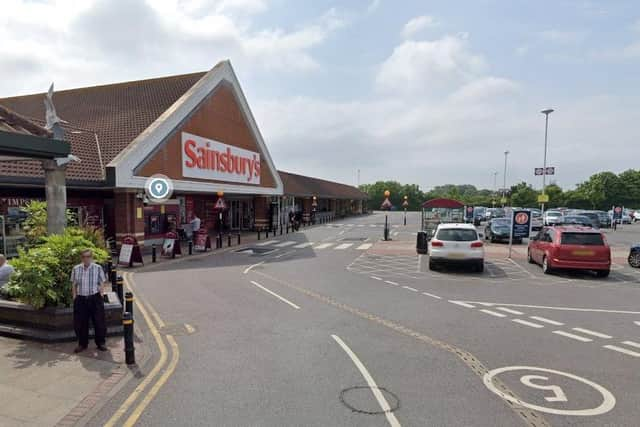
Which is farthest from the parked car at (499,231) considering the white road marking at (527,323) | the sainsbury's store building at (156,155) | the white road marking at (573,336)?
the white road marking at (573,336)

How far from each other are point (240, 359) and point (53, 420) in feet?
8.12

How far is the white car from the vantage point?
1370 centimetres

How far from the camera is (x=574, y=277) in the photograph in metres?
13.6

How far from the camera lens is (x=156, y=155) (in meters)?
19.1

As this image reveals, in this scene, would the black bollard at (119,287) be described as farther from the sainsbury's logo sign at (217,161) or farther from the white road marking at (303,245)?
the white road marking at (303,245)

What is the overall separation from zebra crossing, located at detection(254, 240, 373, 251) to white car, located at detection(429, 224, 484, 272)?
25.6ft

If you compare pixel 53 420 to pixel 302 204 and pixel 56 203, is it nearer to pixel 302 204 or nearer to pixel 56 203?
pixel 56 203

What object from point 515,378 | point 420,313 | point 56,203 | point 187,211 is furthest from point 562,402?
point 187,211

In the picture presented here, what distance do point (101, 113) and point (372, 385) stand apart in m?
24.1

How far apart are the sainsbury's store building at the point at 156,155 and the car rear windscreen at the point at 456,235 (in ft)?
44.5

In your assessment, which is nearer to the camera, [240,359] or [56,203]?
[240,359]

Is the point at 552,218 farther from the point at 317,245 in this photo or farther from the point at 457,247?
Answer: the point at 457,247

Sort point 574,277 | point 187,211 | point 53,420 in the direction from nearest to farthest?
point 53,420, point 574,277, point 187,211

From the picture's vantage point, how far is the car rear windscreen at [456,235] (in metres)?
14.0
